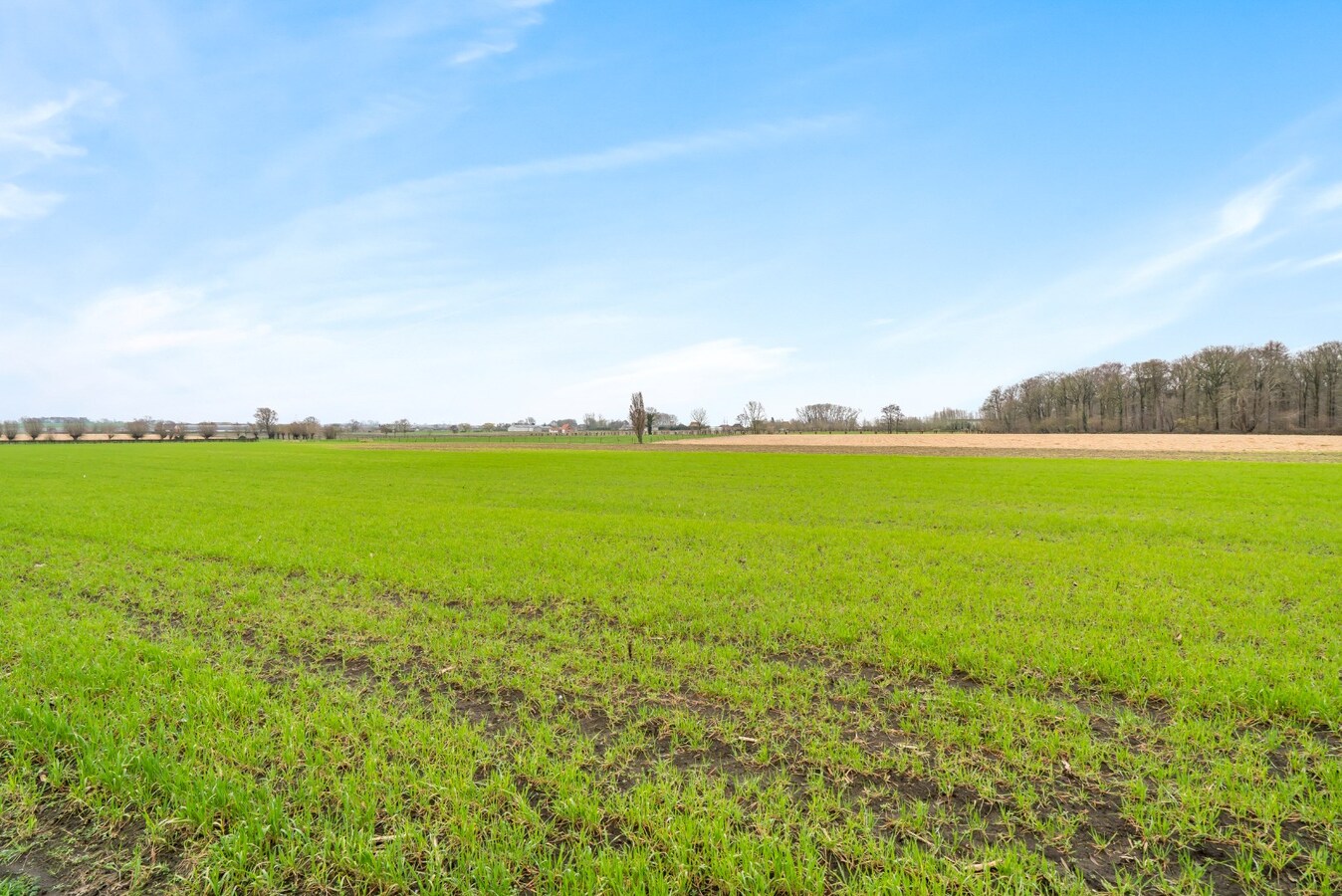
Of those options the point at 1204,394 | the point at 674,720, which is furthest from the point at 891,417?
the point at 674,720

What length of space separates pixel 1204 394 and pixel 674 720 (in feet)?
461

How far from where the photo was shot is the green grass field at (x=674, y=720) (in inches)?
134

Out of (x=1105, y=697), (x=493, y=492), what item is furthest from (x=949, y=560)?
(x=493, y=492)

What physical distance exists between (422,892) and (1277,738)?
6.82 m

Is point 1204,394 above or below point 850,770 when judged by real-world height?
above

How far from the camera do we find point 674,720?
5.04 m

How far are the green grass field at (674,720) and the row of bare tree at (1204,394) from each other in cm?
12094

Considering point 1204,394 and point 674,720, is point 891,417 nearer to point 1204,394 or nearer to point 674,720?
point 1204,394

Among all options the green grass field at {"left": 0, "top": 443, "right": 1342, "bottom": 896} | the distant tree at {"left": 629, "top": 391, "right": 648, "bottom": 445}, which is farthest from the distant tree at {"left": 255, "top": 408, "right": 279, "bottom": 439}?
the green grass field at {"left": 0, "top": 443, "right": 1342, "bottom": 896}

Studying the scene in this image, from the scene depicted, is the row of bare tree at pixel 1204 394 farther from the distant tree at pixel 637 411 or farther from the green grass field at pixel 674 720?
the green grass field at pixel 674 720

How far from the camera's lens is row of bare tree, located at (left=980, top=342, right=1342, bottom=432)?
304 ft

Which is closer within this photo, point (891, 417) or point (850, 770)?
point (850, 770)

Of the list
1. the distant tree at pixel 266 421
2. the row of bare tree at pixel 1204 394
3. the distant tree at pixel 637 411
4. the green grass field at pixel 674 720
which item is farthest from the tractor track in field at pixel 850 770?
the distant tree at pixel 266 421

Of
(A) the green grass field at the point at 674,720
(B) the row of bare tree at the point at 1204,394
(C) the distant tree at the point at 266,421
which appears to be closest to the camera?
(A) the green grass field at the point at 674,720
